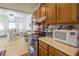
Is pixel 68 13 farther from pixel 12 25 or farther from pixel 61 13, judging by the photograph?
pixel 12 25

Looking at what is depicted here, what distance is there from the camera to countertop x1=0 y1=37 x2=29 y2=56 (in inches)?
59.7

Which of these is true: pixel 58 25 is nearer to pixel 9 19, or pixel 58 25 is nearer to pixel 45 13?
pixel 45 13

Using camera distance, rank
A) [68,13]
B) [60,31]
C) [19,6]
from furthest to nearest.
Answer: [60,31] → [68,13] → [19,6]

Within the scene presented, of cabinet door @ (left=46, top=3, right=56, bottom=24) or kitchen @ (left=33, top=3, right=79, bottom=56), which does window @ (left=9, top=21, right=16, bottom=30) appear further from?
cabinet door @ (left=46, top=3, right=56, bottom=24)

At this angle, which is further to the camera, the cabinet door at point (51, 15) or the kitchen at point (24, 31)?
the cabinet door at point (51, 15)

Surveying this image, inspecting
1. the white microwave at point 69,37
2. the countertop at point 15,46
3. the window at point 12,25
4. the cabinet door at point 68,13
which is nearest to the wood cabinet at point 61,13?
the cabinet door at point 68,13

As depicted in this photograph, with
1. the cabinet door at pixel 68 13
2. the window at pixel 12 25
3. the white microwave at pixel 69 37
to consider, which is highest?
the cabinet door at pixel 68 13

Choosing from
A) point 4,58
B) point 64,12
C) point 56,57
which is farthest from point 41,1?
point 4,58

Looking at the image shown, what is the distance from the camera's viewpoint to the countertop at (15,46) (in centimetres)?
152

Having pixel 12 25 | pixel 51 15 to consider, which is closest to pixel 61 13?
pixel 51 15

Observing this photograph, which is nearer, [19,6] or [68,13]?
[19,6]

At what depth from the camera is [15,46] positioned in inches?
63.1

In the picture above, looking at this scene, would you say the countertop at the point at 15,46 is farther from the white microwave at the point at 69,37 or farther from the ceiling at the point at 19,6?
the white microwave at the point at 69,37

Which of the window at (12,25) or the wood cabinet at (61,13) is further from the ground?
the wood cabinet at (61,13)
